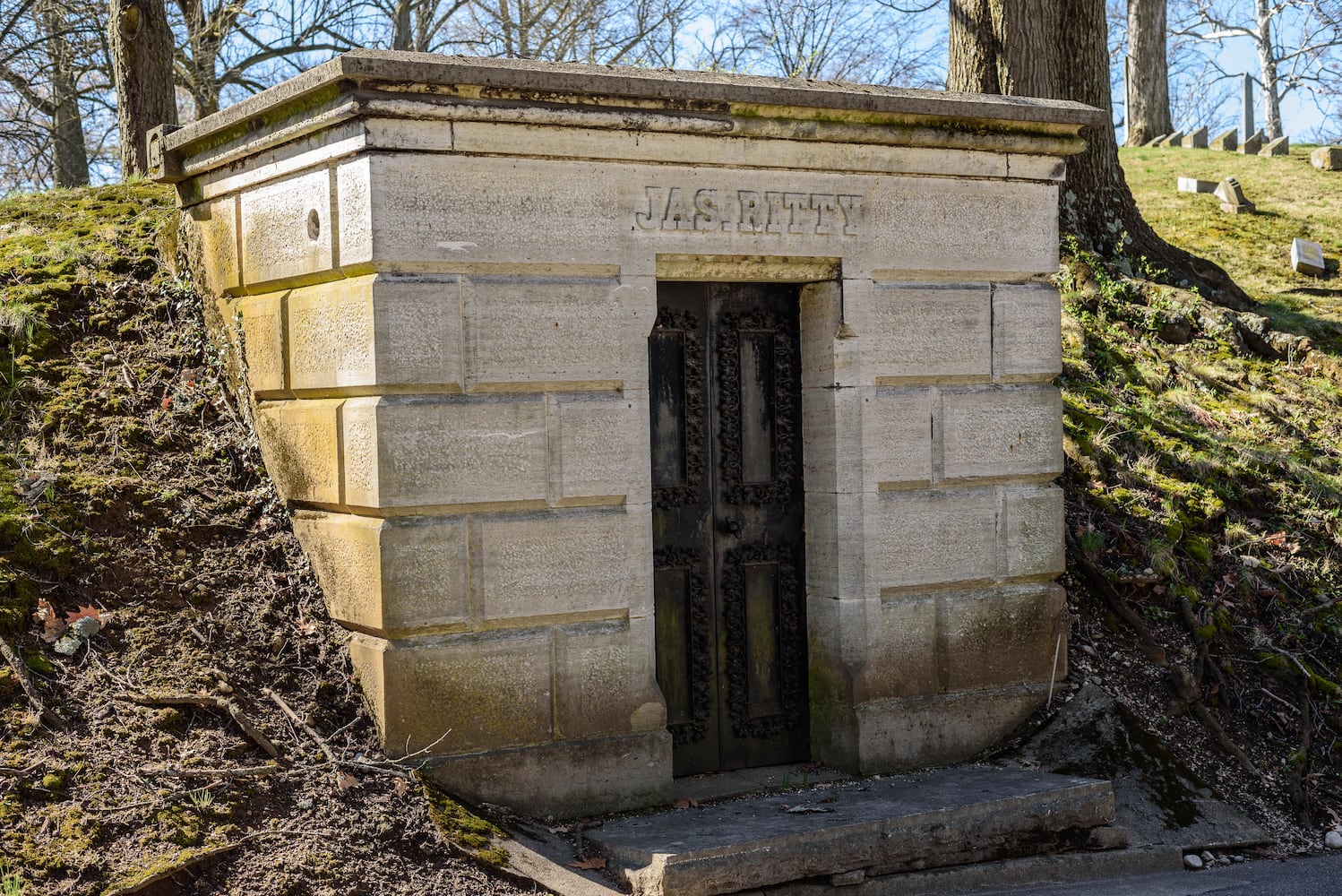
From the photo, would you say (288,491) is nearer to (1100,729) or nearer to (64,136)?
(1100,729)

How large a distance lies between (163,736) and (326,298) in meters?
1.95

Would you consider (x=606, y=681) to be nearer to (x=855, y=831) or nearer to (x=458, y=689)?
(x=458, y=689)

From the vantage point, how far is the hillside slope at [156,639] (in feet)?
16.2

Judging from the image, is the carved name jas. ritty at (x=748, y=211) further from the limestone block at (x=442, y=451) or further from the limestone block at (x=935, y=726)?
the limestone block at (x=935, y=726)

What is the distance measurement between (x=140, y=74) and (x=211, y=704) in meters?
6.06

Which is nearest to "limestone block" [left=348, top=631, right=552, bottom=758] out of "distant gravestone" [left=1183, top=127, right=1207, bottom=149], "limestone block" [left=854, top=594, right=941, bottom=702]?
"limestone block" [left=854, top=594, right=941, bottom=702]

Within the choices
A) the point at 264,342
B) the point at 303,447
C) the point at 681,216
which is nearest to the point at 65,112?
the point at 264,342

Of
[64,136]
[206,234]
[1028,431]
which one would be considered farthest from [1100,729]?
[64,136]

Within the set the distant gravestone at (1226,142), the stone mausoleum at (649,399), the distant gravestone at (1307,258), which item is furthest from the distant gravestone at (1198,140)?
the stone mausoleum at (649,399)

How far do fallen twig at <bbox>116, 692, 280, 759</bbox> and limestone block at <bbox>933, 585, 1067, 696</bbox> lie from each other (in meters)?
3.34

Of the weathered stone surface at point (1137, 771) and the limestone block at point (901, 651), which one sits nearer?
the weathered stone surface at point (1137, 771)

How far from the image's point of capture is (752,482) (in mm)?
6762

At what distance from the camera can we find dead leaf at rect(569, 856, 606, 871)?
5383 mm

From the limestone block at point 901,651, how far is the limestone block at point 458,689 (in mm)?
1712
